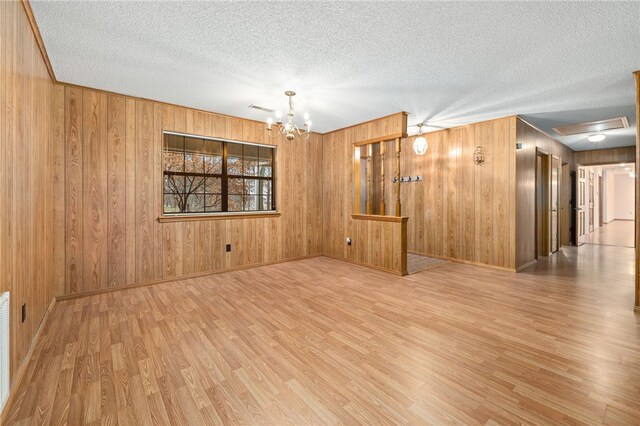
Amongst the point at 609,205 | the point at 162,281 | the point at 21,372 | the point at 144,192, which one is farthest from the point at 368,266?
the point at 609,205

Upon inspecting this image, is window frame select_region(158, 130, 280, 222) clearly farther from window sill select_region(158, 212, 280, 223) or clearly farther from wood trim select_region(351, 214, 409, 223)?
wood trim select_region(351, 214, 409, 223)

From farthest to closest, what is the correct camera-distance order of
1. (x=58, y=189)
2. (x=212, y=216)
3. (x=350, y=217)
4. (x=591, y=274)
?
(x=350, y=217) → (x=212, y=216) → (x=591, y=274) → (x=58, y=189)

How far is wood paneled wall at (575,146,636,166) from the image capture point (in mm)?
7113

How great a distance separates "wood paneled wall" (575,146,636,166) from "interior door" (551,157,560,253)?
2147mm

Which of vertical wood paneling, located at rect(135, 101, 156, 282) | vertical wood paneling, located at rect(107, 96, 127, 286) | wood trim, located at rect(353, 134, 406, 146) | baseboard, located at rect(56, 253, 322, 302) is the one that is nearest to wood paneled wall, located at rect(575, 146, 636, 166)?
wood trim, located at rect(353, 134, 406, 146)

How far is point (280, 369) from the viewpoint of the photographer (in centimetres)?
202

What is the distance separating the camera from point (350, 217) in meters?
5.50

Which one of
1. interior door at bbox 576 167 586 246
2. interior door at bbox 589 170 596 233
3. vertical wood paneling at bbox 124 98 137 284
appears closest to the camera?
vertical wood paneling at bbox 124 98 137 284

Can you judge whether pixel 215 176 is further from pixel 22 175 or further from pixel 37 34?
pixel 22 175

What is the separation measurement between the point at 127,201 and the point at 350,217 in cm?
361

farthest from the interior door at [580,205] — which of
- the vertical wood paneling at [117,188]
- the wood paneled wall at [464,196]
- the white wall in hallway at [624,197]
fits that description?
the vertical wood paneling at [117,188]

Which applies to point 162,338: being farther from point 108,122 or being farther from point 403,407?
point 108,122

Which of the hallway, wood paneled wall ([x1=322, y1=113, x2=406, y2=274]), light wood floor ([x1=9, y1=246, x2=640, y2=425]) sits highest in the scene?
wood paneled wall ([x1=322, y1=113, x2=406, y2=274])

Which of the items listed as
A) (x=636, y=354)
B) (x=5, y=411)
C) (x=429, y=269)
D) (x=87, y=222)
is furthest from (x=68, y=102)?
(x=636, y=354)
